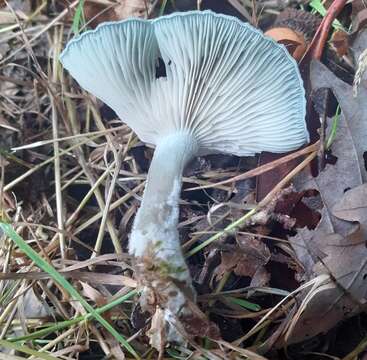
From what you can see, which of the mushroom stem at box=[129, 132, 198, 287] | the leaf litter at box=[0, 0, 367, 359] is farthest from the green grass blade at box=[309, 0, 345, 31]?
the mushroom stem at box=[129, 132, 198, 287]

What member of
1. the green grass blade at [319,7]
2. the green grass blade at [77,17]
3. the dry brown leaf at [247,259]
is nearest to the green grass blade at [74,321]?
the dry brown leaf at [247,259]

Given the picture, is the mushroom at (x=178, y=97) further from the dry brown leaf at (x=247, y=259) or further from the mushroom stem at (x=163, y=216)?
the dry brown leaf at (x=247, y=259)

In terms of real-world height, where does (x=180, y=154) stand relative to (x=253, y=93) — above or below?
below

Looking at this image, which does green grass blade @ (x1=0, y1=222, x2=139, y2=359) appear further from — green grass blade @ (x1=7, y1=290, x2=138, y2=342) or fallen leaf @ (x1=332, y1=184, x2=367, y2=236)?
fallen leaf @ (x1=332, y1=184, x2=367, y2=236)

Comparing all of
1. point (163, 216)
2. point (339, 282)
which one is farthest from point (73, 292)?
point (339, 282)

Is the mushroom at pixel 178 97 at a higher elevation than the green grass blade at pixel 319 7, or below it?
below

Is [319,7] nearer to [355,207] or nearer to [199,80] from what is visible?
[199,80]

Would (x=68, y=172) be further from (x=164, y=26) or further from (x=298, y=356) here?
(x=298, y=356)

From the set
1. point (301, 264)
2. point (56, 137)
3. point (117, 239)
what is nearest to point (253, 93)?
point (301, 264)
